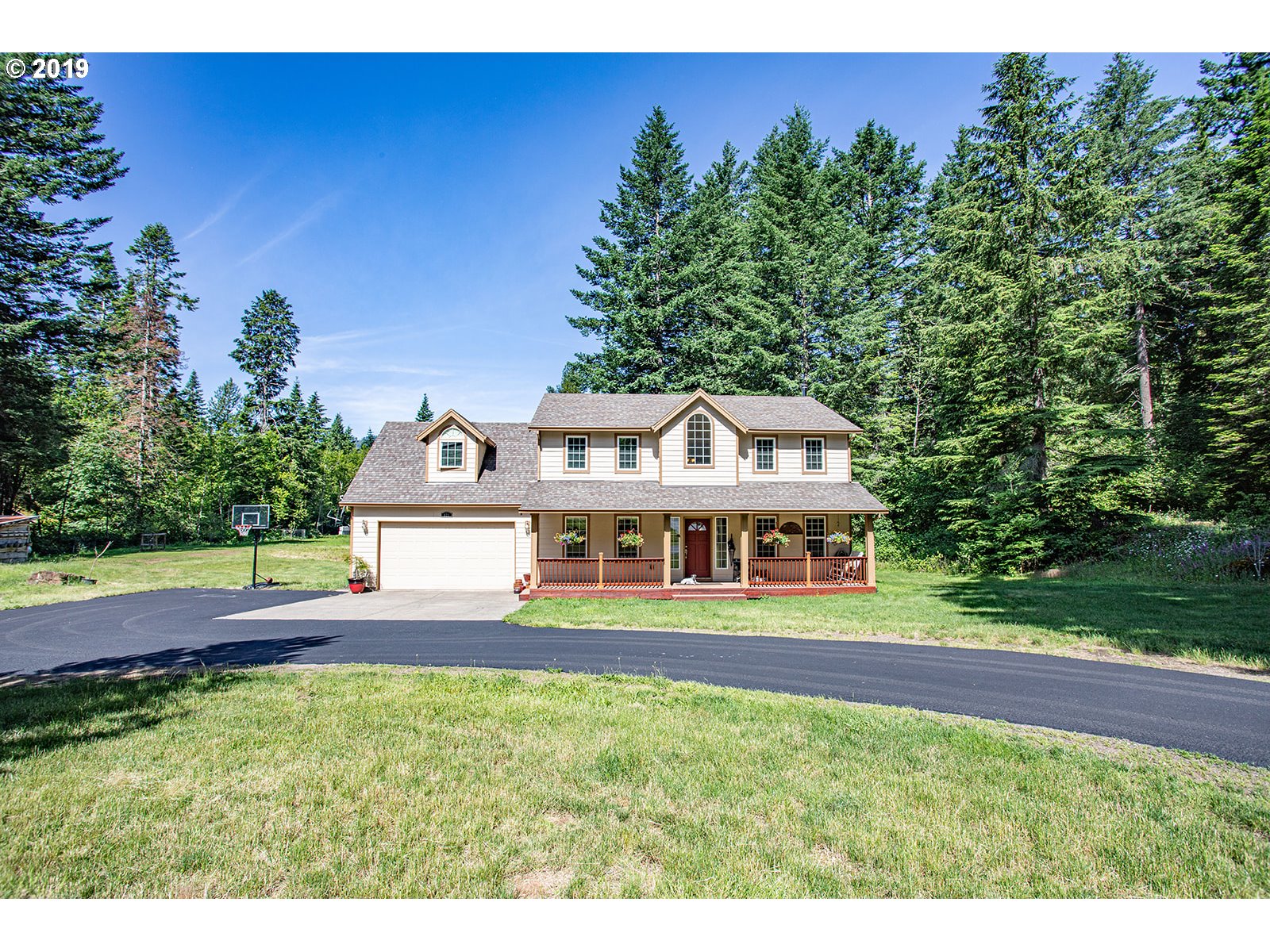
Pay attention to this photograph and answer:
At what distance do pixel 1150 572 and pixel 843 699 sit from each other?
17.2 m

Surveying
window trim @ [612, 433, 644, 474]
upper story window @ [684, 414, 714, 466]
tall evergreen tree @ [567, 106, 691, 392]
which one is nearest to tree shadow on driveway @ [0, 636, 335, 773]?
window trim @ [612, 433, 644, 474]

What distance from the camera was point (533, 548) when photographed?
1831cm

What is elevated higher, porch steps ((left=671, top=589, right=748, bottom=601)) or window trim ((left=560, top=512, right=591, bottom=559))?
window trim ((left=560, top=512, right=591, bottom=559))

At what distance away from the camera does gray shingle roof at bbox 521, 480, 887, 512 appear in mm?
18078

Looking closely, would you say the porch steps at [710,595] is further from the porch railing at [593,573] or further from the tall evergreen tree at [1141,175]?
the tall evergreen tree at [1141,175]

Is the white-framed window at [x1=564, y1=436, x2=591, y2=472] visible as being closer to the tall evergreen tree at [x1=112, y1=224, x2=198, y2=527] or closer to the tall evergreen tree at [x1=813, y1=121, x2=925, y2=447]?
the tall evergreen tree at [x1=813, y1=121, x2=925, y2=447]

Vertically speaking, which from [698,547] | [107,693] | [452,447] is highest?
[452,447]

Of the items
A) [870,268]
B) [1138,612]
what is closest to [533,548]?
[1138,612]

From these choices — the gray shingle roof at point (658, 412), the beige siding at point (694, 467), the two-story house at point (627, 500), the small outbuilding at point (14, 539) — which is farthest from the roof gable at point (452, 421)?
the small outbuilding at point (14, 539)

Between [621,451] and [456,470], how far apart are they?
641 centimetres

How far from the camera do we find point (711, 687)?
7539 mm

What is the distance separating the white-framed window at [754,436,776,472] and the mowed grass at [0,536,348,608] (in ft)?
53.2

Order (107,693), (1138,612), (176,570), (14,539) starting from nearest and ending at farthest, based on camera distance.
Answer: (107,693), (1138,612), (176,570), (14,539)

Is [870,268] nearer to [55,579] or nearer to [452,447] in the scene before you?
[452,447]
